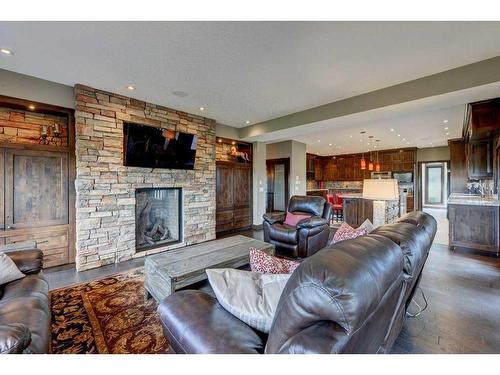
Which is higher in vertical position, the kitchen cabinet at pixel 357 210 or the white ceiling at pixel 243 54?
the white ceiling at pixel 243 54

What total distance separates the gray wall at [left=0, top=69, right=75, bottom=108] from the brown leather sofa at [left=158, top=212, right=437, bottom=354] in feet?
11.9

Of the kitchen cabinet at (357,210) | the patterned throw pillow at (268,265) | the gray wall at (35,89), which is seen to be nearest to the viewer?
the patterned throw pillow at (268,265)

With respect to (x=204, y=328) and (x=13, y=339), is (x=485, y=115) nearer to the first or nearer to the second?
(x=204, y=328)

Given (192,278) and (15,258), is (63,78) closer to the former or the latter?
(15,258)

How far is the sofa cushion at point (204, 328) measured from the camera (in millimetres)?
877

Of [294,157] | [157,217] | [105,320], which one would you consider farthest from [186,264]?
[294,157]

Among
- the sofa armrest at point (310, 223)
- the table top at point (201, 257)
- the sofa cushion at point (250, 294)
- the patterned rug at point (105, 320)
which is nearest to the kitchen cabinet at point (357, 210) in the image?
the sofa armrest at point (310, 223)

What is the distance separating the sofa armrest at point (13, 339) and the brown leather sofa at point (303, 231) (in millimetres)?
3183

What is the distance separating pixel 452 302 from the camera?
7.62 feet

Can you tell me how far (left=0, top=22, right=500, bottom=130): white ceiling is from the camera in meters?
2.11

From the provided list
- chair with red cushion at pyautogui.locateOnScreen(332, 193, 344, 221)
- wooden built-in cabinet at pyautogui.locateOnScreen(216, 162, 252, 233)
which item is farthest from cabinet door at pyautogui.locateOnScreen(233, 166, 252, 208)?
chair with red cushion at pyautogui.locateOnScreen(332, 193, 344, 221)

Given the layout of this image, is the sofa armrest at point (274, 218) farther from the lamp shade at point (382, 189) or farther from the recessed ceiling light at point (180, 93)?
the recessed ceiling light at point (180, 93)

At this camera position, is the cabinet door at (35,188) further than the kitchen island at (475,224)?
No
